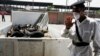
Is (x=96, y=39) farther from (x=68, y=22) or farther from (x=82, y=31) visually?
(x=68, y=22)

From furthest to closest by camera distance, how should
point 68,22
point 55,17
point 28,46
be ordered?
point 55,17
point 28,46
point 68,22

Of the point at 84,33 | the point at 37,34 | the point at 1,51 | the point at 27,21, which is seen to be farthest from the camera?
the point at 27,21

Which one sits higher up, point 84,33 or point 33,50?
point 84,33

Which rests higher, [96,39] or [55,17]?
[96,39]

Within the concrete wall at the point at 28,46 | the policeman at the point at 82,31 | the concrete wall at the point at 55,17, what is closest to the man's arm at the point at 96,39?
the policeman at the point at 82,31

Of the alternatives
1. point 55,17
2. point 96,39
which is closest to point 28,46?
point 96,39

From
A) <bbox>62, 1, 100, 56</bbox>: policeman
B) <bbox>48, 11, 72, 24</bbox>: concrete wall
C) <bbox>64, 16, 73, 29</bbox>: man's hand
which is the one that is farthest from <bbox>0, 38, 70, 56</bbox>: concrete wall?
<bbox>48, 11, 72, 24</bbox>: concrete wall

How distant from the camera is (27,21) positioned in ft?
42.3

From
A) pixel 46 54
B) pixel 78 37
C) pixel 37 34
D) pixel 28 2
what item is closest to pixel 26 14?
pixel 37 34

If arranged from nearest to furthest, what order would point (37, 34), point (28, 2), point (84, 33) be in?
point (84, 33), point (37, 34), point (28, 2)

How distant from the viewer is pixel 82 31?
3.58 m

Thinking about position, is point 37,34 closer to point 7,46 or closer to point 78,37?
point 7,46

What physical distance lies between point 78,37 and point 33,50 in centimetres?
185

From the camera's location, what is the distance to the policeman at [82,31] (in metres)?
3.56
